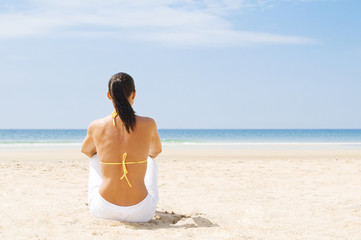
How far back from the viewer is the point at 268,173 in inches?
361

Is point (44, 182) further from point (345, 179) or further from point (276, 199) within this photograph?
point (345, 179)

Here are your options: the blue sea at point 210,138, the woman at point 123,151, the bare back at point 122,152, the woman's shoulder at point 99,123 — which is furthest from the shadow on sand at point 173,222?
the blue sea at point 210,138

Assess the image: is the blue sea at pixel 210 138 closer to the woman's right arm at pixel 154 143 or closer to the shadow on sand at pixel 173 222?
the shadow on sand at pixel 173 222

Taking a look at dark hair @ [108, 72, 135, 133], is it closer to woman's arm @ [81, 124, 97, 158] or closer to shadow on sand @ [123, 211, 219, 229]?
woman's arm @ [81, 124, 97, 158]

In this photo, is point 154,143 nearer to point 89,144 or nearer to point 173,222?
point 89,144

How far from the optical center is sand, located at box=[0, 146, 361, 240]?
155 inches

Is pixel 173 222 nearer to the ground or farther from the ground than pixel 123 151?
nearer to the ground

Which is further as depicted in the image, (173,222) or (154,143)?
(173,222)

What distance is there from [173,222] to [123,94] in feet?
5.37

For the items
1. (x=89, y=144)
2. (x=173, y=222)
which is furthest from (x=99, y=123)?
(x=173, y=222)

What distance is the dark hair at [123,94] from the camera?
362 centimetres

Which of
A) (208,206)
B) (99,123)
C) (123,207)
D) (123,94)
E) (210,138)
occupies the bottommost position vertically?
(210,138)

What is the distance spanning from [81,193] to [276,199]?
306cm

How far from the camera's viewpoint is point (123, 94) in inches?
144
